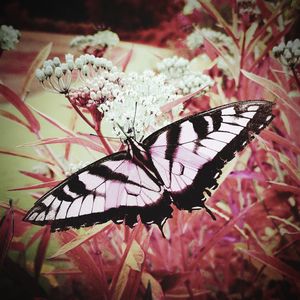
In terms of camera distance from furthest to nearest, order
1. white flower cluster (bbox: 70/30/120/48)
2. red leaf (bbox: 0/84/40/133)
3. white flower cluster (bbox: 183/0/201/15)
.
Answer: white flower cluster (bbox: 183/0/201/15) → white flower cluster (bbox: 70/30/120/48) → red leaf (bbox: 0/84/40/133)

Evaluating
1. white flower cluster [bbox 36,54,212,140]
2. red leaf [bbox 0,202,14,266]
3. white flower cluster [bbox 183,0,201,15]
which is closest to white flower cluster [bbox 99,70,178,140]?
white flower cluster [bbox 36,54,212,140]

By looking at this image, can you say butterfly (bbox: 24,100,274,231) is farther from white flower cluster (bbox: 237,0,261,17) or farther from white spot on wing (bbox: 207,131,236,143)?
white flower cluster (bbox: 237,0,261,17)

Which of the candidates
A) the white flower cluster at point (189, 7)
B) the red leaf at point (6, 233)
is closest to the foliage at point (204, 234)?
the red leaf at point (6, 233)

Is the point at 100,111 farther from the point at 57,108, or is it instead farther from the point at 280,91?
the point at 280,91

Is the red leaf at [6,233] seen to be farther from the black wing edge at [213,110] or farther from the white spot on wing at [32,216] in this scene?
the black wing edge at [213,110]

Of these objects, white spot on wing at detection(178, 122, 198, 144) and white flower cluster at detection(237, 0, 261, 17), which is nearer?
white spot on wing at detection(178, 122, 198, 144)
